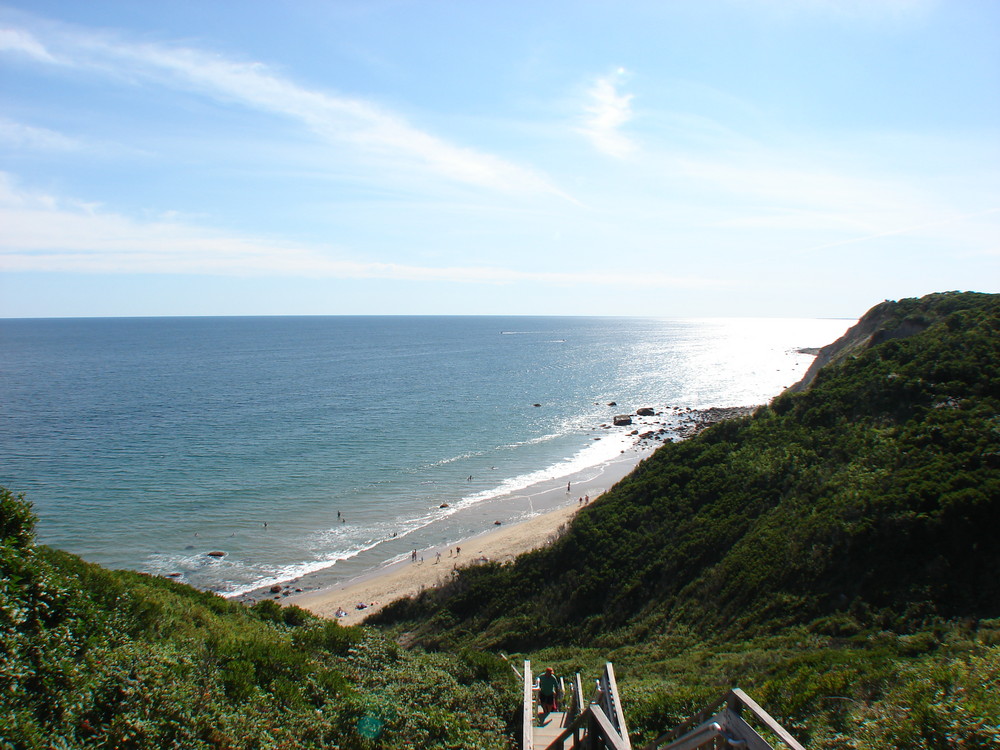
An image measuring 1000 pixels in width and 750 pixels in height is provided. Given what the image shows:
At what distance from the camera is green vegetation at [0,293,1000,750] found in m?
7.54

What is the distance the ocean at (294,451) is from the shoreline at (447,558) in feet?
2.86

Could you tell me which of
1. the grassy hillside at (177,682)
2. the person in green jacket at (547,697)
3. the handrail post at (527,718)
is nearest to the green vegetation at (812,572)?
the person in green jacket at (547,697)

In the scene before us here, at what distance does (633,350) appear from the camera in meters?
179

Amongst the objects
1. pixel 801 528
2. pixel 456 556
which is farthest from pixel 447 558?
pixel 801 528

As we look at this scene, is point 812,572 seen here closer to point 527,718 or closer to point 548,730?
point 548,730

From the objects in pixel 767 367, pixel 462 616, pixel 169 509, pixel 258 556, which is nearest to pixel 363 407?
pixel 169 509

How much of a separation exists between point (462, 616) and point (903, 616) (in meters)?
14.7

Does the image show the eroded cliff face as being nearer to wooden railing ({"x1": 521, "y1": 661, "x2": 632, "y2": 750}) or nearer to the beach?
the beach

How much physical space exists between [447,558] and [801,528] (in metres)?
21.8

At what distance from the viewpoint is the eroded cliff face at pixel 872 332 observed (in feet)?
115

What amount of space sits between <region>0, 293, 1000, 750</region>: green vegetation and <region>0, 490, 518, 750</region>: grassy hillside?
0.13 ft

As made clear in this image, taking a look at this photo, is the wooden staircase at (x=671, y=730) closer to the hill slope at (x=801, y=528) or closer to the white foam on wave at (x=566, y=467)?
the hill slope at (x=801, y=528)

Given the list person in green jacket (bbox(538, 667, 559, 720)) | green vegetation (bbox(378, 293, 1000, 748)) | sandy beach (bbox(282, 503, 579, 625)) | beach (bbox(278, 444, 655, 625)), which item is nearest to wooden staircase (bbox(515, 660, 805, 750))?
person in green jacket (bbox(538, 667, 559, 720))

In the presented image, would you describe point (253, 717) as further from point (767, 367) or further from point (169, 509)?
point (767, 367)
